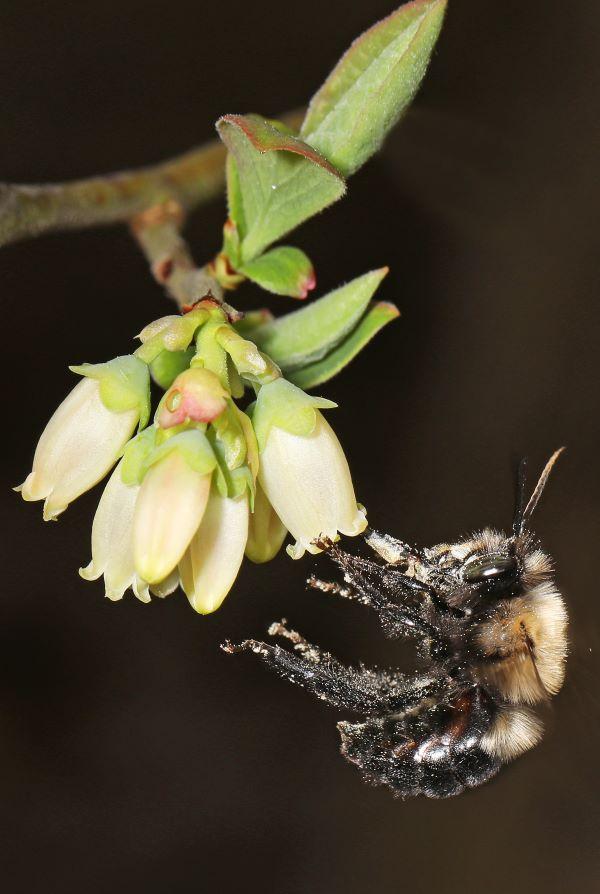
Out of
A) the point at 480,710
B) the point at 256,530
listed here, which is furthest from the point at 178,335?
the point at 480,710

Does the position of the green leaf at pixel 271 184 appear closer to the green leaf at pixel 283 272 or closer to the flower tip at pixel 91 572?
the green leaf at pixel 283 272

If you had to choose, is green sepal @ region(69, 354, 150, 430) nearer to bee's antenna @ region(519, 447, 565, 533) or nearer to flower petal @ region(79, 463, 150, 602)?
flower petal @ region(79, 463, 150, 602)

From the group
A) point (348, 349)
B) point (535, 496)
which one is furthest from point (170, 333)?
point (535, 496)

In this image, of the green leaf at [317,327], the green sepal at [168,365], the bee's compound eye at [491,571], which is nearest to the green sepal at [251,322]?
the green leaf at [317,327]

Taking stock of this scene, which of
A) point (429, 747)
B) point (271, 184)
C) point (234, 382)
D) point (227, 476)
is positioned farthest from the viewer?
point (429, 747)

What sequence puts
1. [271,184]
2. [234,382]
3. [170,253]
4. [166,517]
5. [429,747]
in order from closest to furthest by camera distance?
[166,517] < [234,382] < [271,184] < [429,747] < [170,253]

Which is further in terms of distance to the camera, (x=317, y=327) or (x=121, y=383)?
(x=317, y=327)

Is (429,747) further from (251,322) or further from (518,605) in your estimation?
(251,322)
